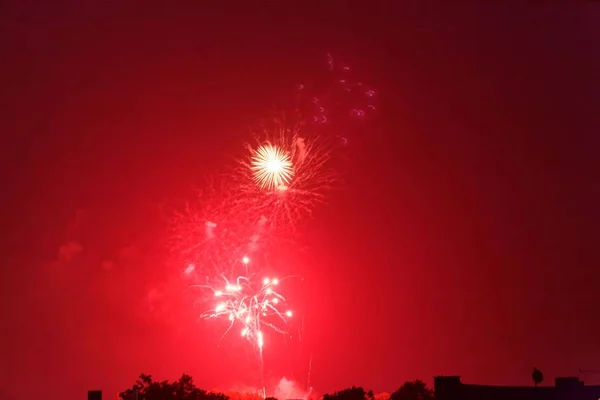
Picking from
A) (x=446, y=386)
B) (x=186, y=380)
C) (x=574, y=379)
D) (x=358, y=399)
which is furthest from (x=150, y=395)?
(x=574, y=379)

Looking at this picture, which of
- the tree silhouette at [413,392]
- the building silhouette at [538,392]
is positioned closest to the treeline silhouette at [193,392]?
the tree silhouette at [413,392]

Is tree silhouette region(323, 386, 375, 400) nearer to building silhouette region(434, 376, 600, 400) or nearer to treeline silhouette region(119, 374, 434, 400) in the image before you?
treeline silhouette region(119, 374, 434, 400)

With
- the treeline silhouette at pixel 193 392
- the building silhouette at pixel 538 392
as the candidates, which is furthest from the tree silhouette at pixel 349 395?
the building silhouette at pixel 538 392

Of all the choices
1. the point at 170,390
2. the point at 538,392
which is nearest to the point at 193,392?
the point at 170,390

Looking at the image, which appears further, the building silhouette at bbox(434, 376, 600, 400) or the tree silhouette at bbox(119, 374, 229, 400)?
the tree silhouette at bbox(119, 374, 229, 400)

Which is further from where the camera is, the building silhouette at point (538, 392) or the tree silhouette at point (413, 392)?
the tree silhouette at point (413, 392)

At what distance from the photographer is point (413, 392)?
74938mm

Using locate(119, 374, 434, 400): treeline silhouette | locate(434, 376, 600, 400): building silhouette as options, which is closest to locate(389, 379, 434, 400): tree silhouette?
locate(119, 374, 434, 400): treeline silhouette

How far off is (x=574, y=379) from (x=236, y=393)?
4498cm

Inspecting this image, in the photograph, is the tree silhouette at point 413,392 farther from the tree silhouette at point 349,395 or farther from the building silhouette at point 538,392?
the building silhouette at point 538,392

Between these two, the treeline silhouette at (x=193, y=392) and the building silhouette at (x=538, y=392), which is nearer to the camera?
the building silhouette at (x=538, y=392)

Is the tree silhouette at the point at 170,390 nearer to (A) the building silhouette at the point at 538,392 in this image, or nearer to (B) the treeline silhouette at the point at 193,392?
(B) the treeline silhouette at the point at 193,392

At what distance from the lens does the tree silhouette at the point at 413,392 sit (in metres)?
74.4

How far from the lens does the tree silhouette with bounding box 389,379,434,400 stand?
74.4 meters
